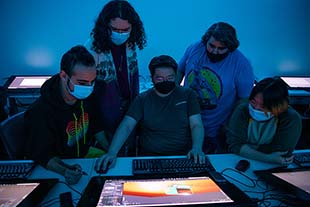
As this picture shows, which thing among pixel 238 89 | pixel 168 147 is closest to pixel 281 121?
pixel 238 89

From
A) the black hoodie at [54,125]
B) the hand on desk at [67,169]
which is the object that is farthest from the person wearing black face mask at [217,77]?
the hand on desk at [67,169]

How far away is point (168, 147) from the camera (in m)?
1.81

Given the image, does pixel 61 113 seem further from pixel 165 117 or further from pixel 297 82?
pixel 297 82

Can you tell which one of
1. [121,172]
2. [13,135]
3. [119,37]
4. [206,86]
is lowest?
[121,172]

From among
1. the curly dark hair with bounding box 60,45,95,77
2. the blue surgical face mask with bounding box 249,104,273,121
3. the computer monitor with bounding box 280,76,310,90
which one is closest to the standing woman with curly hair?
the curly dark hair with bounding box 60,45,95,77

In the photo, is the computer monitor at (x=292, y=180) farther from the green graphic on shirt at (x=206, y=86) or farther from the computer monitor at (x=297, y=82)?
the computer monitor at (x=297, y=82)

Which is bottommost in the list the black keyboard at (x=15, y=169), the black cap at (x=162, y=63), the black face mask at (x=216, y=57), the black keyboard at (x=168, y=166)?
A: the black keyboard at (x=15, y=169)

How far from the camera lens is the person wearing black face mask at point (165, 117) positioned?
178 centimetres

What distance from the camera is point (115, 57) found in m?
2.00

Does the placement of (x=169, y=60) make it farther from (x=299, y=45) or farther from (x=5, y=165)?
(x=299, y=45)

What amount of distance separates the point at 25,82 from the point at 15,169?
2.23 m

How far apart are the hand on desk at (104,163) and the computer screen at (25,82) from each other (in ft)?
6.88

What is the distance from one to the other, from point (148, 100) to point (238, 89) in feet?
1.96

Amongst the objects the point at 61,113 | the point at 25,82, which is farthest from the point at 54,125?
the point at 25,82
